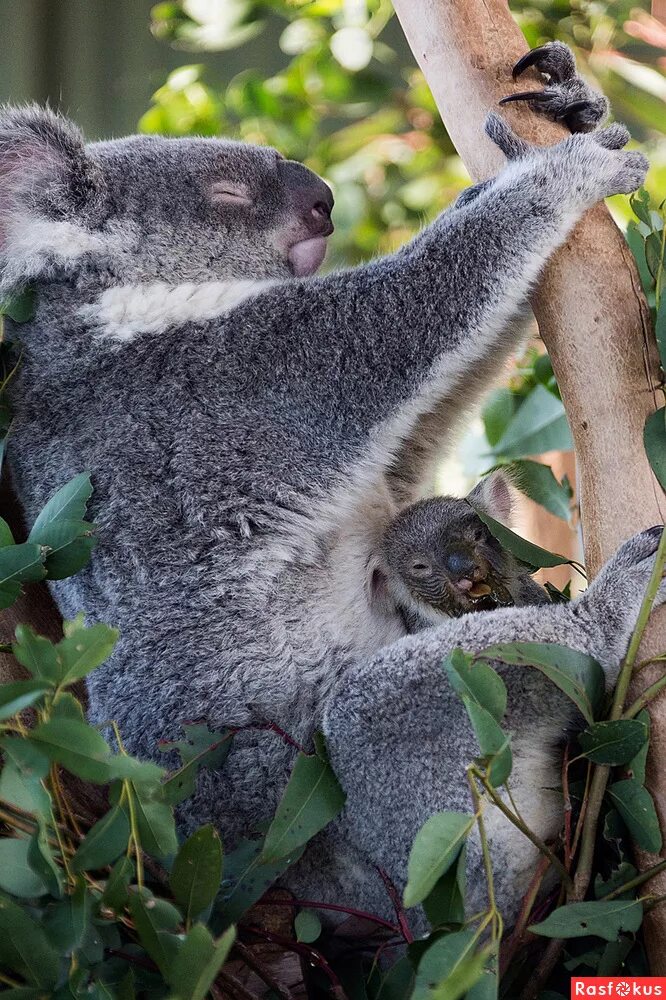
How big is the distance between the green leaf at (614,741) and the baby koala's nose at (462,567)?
73 centimetres

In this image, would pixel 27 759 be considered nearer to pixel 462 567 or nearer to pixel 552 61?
pixel 462 567

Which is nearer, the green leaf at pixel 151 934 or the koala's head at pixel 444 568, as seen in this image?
the green leaf at pixel 151 934

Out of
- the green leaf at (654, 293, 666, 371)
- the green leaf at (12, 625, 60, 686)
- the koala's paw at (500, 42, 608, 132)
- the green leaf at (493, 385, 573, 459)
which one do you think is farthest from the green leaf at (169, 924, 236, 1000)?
the green leaf at (493, 385, 573, 459)

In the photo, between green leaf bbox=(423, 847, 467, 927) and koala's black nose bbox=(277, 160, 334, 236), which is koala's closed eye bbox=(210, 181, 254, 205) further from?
green leaf bbox=(423, 847, 467, 927)

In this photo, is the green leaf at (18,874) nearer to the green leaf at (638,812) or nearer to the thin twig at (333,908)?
the thin twig at (333,908)

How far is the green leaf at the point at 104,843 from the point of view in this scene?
1.26 meters

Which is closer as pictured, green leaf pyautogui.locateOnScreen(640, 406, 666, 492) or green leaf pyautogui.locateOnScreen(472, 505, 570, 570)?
green leaf pyautogui.locateOnScreen(640, 406, 666, 492)

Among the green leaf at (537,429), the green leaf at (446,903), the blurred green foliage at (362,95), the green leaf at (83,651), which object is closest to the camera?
the green leaf at (83,651)

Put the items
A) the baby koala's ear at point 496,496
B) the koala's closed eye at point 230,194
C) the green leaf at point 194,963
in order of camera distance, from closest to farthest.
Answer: the green leaf at point 194,963, the koala's closed eye at point 230,194, the baby koala's ear at point 496,496

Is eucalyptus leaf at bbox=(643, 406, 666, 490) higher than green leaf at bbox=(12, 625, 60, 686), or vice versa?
green leaf at bbox=(12, 625, 60, 686)

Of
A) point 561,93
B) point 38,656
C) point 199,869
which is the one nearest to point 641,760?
point 199,869

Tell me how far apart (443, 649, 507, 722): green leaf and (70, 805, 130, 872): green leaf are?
45cm

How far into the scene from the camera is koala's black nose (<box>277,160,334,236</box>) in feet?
7.99

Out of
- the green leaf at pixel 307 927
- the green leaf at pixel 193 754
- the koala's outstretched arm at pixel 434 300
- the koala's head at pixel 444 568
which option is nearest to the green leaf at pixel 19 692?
the green leaf at pixel 193 754
